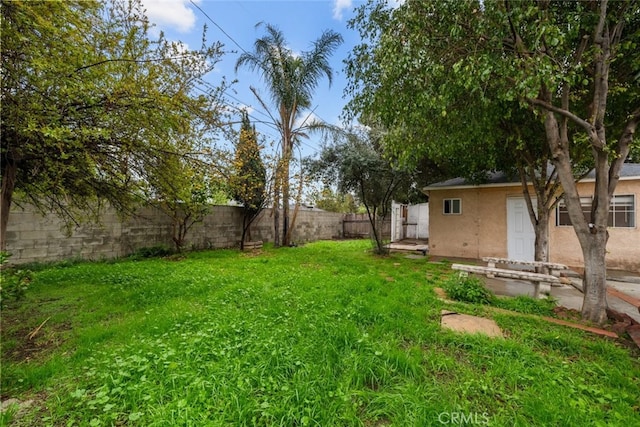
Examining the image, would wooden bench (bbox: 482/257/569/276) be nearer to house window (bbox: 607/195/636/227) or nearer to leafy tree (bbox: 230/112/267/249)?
house window (bbox: 607/195/636/227)

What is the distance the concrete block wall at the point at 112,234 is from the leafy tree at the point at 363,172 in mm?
3946

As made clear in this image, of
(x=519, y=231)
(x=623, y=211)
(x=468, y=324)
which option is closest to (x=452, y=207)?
(x=519, y=231)

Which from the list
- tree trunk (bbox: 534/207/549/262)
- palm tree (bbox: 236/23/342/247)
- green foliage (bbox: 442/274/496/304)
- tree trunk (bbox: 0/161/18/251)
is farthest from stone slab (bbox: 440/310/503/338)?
palm tree (bbox: 236/23/342/247)

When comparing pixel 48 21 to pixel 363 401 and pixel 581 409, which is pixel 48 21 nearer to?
pixel 363 401

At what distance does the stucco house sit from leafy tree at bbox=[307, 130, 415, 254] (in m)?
1.64

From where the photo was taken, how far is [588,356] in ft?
8.48

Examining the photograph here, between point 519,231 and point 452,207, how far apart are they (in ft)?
6.55

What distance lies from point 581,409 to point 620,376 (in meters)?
0.83

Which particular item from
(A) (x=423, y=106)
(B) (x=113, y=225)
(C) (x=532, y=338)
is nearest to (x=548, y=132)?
(A) (x=423, y=106)

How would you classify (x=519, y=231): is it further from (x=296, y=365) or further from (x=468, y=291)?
(x=296, y=365)

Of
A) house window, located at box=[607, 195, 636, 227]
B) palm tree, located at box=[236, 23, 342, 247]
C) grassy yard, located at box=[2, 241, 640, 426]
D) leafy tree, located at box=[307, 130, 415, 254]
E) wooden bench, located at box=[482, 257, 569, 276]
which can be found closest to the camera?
grassy yard, located at box=[2, 241, 640, 426]

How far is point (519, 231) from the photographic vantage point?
804cm

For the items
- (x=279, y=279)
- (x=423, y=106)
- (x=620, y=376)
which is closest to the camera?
(x=620, y=376)

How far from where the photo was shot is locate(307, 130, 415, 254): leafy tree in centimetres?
855
